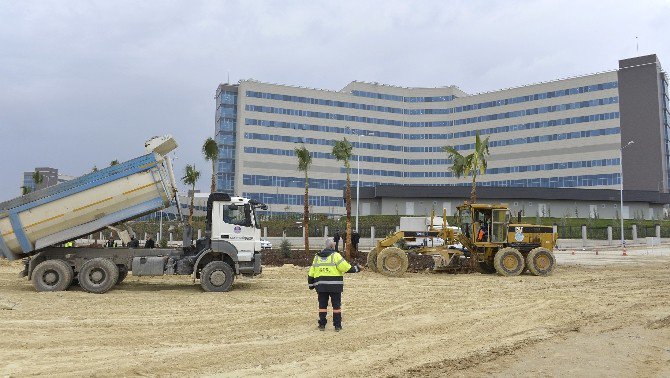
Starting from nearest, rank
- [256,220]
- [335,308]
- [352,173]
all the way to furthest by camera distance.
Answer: [335,308] < [256,220] < [352,173]

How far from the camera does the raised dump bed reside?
48.6 feet

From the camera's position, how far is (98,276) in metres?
15.4

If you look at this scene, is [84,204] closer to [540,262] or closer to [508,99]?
[540,262]

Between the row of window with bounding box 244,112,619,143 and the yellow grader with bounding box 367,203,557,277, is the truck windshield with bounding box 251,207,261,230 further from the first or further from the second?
the row of window with bounding box 244,112,619,143

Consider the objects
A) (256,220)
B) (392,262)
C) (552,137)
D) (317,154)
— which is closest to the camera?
(256,220)

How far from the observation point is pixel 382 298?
14945 mm

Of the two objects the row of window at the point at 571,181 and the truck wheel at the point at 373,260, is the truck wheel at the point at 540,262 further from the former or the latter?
the row of window at the point at 571,181

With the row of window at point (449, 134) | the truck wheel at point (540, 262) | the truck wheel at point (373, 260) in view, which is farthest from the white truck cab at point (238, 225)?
the row of window at point (449, 134)

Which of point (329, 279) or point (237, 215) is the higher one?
point (237, 215)

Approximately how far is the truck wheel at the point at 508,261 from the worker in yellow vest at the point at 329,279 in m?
13.1

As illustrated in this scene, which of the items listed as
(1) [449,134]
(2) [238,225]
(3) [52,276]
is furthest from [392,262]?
(1) [449,134]

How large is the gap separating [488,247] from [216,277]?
11807mm

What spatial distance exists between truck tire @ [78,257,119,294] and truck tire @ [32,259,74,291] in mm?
419

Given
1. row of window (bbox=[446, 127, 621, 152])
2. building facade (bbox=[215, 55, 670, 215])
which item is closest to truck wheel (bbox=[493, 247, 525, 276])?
building facade (bbox=[215, 55, 670, 215])
